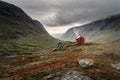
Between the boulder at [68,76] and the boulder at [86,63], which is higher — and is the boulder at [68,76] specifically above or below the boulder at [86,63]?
below

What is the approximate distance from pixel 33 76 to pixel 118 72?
19.4m

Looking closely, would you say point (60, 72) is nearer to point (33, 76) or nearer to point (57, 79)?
point (57, 79)

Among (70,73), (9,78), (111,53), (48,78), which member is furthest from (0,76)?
(111,53)

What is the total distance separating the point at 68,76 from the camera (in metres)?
44.6

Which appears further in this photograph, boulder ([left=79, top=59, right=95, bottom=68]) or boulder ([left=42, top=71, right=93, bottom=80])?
boulder ([left=79, top=59, right=95, bottom=68])

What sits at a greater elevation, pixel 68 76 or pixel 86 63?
pixel 86 63

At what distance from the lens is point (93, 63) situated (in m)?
53.7

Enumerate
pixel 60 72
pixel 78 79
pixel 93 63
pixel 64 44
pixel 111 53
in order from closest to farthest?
pixel 78 79 < pixel 60 72 < pixel 93 63 < pixel 111 53 < pixel 64 44

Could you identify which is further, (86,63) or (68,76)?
(86,63)

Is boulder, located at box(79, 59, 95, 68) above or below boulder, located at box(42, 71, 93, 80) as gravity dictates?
above

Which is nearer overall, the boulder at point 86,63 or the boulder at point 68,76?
the boulder at point 68,76

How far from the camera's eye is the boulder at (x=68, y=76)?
43.9 meters

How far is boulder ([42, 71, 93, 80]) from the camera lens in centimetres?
4388

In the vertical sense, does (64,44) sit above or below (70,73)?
above
